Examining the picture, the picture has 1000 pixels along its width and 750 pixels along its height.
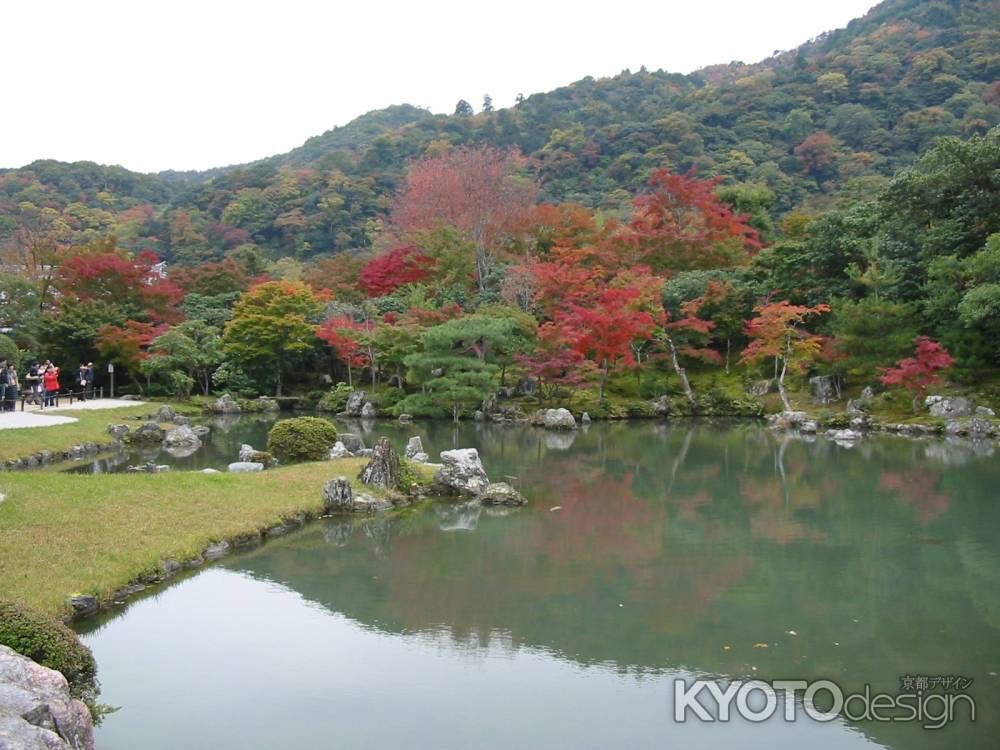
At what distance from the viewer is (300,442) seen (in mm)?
15414

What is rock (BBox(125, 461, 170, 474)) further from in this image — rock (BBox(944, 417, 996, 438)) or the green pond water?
rock (BBox(944, 417, 996, 438))

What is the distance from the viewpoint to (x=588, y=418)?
85.2 feet

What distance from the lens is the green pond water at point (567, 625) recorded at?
17.6 ft

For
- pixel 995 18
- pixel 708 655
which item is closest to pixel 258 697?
pixel 708 655

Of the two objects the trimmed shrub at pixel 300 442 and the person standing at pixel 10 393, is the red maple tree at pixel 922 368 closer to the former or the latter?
the trimmed shrub at pixel 300 442

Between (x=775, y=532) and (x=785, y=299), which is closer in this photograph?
(x=775, y=532)

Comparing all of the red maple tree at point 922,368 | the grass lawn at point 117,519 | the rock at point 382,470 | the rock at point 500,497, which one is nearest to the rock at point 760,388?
the red maple tree at point 922,368

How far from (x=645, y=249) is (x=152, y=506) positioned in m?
25.7

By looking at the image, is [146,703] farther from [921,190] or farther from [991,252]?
[921,190]

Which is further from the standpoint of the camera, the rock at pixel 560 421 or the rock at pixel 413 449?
the rock at pixel 560 421

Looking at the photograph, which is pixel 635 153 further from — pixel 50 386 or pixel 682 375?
pixel 50 386

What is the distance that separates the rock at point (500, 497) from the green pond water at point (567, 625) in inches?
13.9

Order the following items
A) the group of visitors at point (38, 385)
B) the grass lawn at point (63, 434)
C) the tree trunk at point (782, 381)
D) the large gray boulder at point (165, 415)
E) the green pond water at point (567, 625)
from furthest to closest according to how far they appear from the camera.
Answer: the tree trunk at point (782, 381) → the large gray boulder at point (165, 415) → the group of visitors at point (38, 385) → the grass lawn at point (63, 434) → the green pond water at point (567, 625)

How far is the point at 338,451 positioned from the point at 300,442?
77 centimetres
